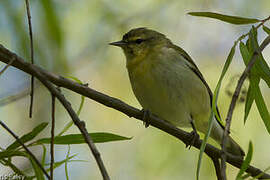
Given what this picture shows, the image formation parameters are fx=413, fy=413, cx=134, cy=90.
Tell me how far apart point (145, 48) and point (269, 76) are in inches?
81.9

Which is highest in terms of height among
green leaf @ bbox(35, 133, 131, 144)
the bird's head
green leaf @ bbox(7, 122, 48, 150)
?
the bird's head

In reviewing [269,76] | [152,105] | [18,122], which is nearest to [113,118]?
[18,122]

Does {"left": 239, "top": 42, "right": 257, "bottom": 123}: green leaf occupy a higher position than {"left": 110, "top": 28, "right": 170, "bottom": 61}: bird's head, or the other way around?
{"left": 110, "top": 28, "right": 170, "bottom": 61}: bird's head

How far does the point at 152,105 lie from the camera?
379 centimetres

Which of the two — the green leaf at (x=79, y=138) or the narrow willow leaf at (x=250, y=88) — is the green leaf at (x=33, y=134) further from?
the narrow willow leaf at (x=250, y=88)

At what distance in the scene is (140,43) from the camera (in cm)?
427

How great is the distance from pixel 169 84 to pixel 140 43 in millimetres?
787

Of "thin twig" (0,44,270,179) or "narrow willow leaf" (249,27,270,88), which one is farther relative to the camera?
"narrow willow leaf" (249,27,270,88)

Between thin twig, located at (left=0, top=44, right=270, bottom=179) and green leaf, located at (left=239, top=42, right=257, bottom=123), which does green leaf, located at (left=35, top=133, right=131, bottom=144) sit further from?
green leaf, located at (left=239, top=42, right=257, bottom=123)

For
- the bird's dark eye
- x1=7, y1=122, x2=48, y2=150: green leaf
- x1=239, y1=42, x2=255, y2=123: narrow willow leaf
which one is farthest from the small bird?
x1=7, y1=122, x2=48, y2=150: green leaf

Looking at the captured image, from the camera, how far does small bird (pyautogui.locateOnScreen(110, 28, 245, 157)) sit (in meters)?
3.68

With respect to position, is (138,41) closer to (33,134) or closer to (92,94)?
(92,94)

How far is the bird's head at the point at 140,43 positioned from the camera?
409 centimetres

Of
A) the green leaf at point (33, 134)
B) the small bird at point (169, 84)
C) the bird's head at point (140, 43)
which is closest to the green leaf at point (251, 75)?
the green leaf at point (33, 134)
